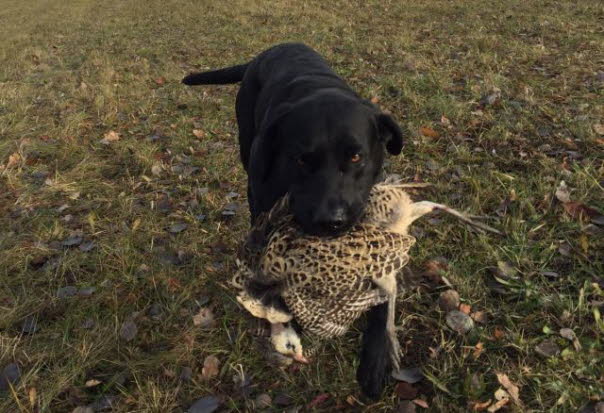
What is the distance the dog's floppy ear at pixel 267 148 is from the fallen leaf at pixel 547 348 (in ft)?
5.46

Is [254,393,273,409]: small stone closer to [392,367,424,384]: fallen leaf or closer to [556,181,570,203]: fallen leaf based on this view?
[392,367,424,384]: fallen leaf

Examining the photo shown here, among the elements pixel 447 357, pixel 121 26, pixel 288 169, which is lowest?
pixel 121 26

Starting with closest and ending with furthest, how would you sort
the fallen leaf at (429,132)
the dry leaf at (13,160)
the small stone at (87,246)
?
the small stone at (87,246)
the fallen leaf at (429,132)
the dry leaf at (13,160)

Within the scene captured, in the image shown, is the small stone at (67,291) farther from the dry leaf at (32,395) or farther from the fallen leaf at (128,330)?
the dry leaf at (32,395)

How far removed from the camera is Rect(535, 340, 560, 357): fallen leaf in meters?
2.26

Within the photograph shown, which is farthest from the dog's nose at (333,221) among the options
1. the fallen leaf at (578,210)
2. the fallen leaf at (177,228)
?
the fallen leaf at (177,228)

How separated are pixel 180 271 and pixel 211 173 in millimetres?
1465

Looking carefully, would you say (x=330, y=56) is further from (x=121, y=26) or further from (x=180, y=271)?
(x=121, y=26)

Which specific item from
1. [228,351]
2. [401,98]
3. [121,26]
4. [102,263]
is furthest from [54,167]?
[121,26]

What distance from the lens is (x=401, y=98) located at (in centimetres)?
538

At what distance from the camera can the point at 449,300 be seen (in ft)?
8.67

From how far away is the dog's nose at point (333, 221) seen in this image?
2.12 m

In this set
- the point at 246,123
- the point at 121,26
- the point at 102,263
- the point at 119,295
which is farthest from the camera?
the point at 121,26

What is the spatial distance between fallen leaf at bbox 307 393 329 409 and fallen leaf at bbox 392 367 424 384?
0.34 metres
